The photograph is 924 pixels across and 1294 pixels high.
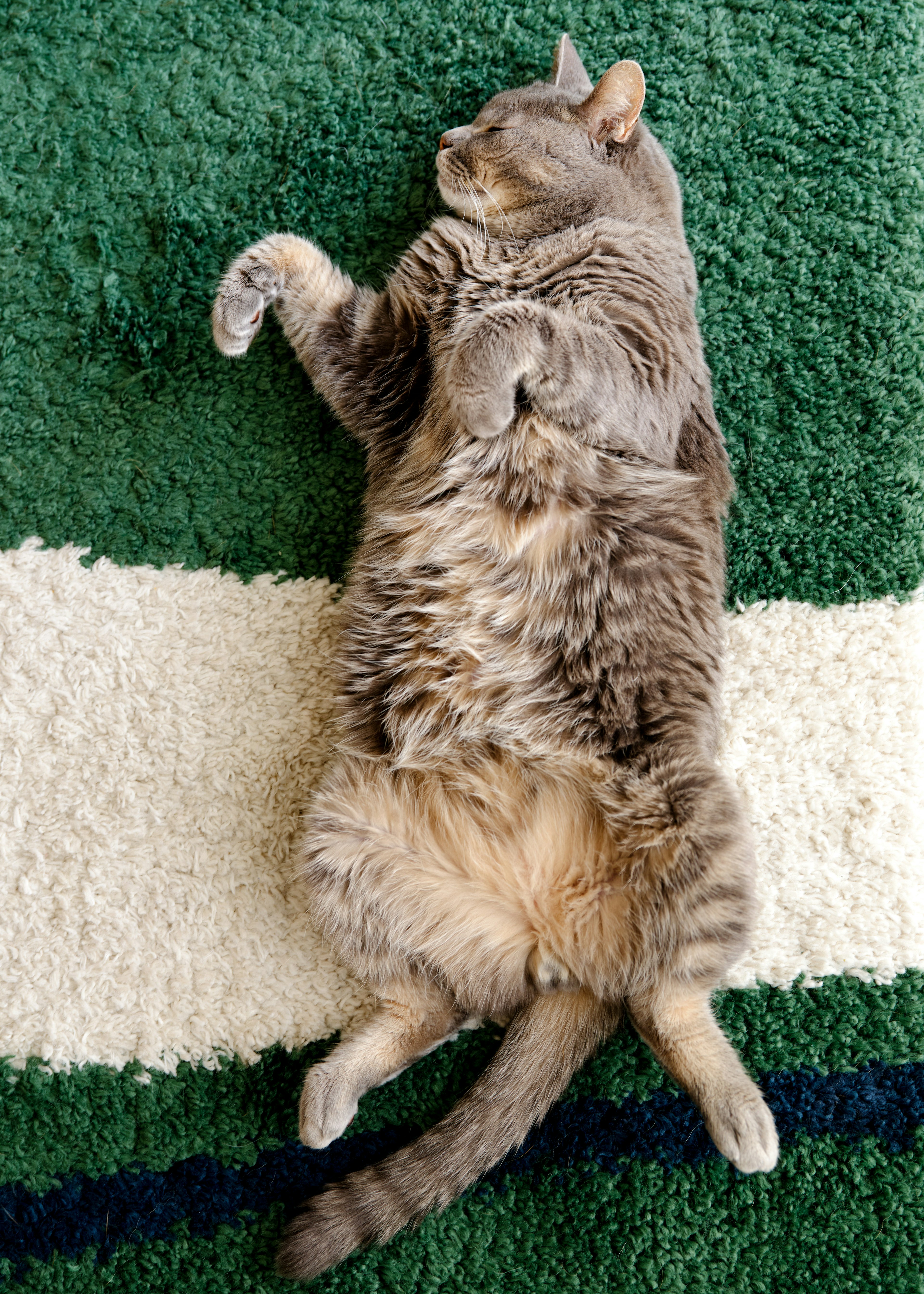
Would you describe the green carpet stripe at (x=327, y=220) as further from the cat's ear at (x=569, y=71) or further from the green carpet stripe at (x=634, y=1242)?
the green carpet stripe at (x=634, y=1242)

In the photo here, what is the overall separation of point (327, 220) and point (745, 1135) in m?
1.64

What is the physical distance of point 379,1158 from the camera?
141cm

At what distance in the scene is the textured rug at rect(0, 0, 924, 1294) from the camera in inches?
55.2

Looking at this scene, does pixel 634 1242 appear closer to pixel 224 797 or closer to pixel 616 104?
pixel 224 797

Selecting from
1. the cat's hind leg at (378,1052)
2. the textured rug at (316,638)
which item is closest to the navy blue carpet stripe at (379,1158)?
the textured rug at (316,638)

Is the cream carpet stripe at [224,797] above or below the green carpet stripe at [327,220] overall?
below

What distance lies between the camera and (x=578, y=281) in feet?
4.41

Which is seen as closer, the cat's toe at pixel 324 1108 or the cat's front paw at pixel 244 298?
the cat's toe at pixel 324 1108

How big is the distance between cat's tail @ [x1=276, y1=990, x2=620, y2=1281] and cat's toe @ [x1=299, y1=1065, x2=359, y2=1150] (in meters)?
0.11

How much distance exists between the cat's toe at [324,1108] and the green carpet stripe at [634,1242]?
24cm

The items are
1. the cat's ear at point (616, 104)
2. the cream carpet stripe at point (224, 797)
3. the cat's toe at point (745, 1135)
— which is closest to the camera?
the cat's toe at point (745, 1135)

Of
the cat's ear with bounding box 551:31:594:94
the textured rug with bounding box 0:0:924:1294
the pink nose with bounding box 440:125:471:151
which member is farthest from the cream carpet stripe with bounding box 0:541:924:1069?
→ the cat's ear with bounding box 551:31:594:94

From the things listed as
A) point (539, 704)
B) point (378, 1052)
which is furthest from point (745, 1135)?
point (539, 704)

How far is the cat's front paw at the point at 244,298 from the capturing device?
1.41 m
